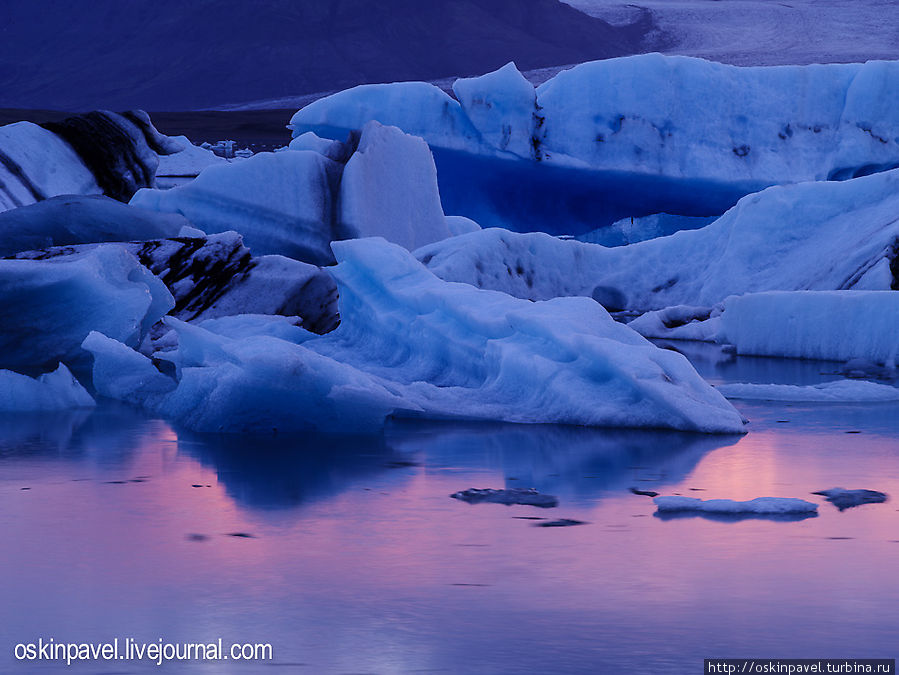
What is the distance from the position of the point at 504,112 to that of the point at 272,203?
19.1ft

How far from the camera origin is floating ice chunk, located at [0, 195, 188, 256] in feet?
26.6

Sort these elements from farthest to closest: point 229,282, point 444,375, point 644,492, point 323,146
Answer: point 323,146, point 229,282, point 444,375, point 644,492

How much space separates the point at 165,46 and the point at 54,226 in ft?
304

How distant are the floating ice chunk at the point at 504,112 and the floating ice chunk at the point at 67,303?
857 cm

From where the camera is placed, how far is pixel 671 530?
3.08 metres

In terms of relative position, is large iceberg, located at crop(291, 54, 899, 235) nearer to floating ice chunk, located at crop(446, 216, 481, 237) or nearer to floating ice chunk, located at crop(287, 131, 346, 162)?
floating ice chunk, located at crop(446, 216, 481, 237)

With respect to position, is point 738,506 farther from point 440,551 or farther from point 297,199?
point 297,199

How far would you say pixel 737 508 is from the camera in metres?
3.31

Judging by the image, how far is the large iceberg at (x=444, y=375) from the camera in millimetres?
4656

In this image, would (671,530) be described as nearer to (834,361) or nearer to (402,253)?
(402,253)

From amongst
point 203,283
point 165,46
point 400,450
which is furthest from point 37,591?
point 165,46

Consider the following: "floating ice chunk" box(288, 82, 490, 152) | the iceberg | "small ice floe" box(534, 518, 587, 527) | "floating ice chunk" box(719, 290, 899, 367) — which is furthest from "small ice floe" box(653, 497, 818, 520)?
"floating ice chunk" box(288, 82, 490, 152)

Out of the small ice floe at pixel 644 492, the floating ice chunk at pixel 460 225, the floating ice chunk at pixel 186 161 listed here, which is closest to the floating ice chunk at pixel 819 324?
the small ice floe at pixel 644 492

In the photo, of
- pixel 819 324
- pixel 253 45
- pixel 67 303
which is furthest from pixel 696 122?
pixel 253 45
